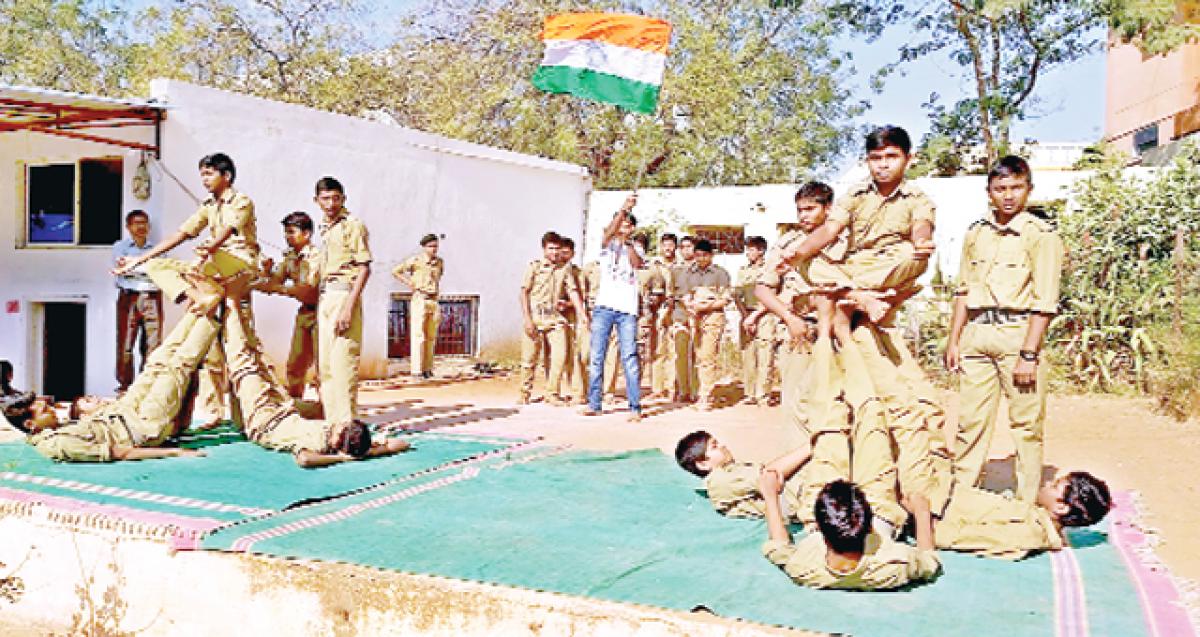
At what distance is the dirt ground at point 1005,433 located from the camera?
19.5 feet

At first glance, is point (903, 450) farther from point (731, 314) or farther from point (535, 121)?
point (535, 121)

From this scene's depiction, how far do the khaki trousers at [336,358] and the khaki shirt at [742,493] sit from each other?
299 centimetres

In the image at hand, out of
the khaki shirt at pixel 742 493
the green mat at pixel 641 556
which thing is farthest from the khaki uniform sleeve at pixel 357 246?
the khaki shirt at pixel 742 493

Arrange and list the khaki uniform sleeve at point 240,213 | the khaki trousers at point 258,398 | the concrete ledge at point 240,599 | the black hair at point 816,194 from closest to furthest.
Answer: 1. the concrete ledge at point 240,599
2. the black hair at point 816,194
3. the khaki trousers at point 258,398
4. the khaki uniform sleeve at point 240,213

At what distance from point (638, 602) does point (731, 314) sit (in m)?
11.4

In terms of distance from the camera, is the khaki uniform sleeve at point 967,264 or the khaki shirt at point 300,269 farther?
the khaki shirt at point 300,269

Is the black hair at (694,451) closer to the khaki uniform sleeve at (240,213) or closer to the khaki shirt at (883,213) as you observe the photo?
the khaki shirt at (883,213)

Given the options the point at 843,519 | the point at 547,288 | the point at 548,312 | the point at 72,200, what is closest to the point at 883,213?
the point at 843,519

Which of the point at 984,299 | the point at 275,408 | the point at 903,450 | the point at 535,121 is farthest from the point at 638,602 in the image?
the point at 535,121

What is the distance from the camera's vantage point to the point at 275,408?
714cm

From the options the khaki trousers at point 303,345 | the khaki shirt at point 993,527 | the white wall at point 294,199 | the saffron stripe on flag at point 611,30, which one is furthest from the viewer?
the white wall at point 294,199

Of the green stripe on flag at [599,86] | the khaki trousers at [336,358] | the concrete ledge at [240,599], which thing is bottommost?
the concrete ledge at [240,599]

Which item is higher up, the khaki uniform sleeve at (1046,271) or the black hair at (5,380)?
the khaki uniform sleeve at (1046,271)

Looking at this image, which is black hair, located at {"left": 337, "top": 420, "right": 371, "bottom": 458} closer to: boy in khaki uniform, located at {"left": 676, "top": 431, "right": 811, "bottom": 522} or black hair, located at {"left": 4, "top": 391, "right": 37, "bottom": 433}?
boy in khaki uniform, located at {"left": 676, "top": 431, "right": 811, "bottom": 522}
